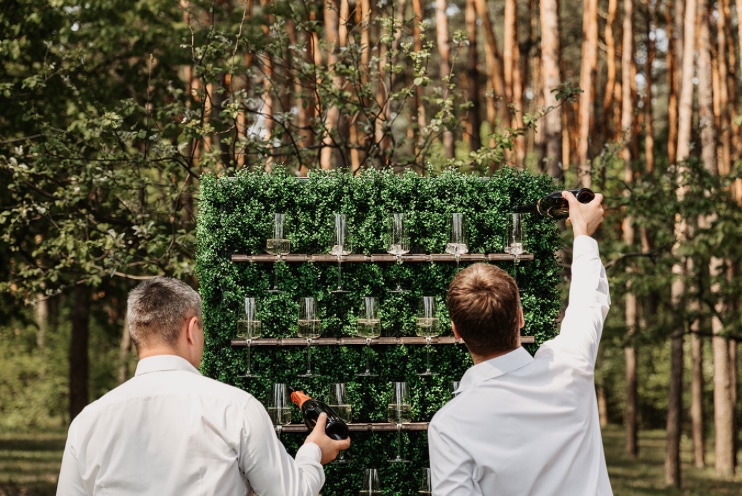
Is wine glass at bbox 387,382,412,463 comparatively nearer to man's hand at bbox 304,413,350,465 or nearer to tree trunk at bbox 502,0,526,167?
man's hand at bbox 304,413,350,465

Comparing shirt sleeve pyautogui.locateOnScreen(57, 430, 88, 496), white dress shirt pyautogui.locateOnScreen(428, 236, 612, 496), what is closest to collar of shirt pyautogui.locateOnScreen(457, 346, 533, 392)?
white dress shirt pyautogui.locateOnScreen(428, 236, 612, 496)

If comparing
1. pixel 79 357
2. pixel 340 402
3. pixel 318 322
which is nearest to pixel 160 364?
pixel 340 402

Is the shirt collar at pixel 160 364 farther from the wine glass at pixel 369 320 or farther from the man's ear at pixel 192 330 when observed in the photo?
the wine glass at pixel 369 320

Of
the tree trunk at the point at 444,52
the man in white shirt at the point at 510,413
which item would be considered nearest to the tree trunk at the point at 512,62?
the tree trunk at the point at 444,52

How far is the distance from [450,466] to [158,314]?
1006 mm

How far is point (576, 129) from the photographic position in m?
22.6

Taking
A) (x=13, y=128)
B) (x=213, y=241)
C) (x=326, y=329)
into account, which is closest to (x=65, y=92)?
(x=13, y=128)

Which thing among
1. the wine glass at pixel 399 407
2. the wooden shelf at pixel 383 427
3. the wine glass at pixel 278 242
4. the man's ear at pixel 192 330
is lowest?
the wooden shelf at pixel 383 427

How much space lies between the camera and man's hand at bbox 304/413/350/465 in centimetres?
319

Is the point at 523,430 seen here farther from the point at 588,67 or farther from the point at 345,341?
the point at 588,67

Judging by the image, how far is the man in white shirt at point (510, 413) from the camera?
256cm

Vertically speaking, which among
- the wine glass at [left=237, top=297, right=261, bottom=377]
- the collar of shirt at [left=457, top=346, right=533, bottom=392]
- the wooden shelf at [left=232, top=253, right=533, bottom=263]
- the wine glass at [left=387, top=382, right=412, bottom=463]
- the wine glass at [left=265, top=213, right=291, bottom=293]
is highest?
the wine glass at [left=265, top=213, right=291, bottom=293]

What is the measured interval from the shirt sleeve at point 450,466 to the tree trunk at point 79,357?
11860 millimetres

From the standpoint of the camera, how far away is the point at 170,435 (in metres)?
2.71
